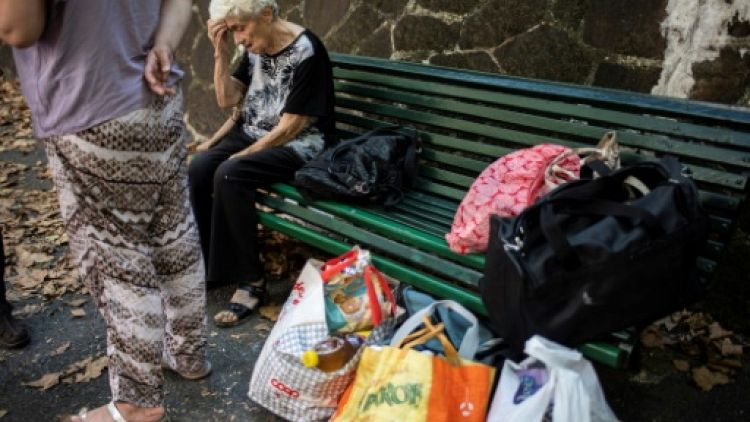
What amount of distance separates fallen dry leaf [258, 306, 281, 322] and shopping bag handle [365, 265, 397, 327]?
82 cm

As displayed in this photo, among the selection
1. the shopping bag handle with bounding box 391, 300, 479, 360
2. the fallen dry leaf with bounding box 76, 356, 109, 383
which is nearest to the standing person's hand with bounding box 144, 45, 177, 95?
the shopping bag handle with bounding box 391, 300, 479, 360

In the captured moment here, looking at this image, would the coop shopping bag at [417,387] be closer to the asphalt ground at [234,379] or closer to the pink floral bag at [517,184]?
the pink floral bag at [517,184]

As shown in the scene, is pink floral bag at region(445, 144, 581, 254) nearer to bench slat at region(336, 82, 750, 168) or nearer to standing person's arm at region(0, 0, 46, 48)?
bench slat at region(336, 82, 750, 168)

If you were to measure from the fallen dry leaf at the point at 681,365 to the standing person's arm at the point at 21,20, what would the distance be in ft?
9.21

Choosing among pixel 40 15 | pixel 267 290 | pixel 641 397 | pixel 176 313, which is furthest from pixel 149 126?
pixel 641 397

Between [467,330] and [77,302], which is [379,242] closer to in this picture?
→ [467,330]

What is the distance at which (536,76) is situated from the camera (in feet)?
11.7

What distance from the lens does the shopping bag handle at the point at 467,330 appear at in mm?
2299

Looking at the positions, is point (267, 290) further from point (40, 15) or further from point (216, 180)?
point (40, 15)

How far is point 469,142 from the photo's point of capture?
3098mm

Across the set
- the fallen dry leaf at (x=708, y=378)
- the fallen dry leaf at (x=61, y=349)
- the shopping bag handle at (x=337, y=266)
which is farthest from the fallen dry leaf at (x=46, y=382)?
the fallen dry leaf at (x=708, y=378)

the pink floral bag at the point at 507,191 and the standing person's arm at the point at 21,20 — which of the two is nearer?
the standing person's arm at the point at 21,20

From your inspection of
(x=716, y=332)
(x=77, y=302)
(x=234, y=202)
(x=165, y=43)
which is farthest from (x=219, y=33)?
(x=716, y=332)

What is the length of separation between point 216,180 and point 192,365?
0.91 metres
